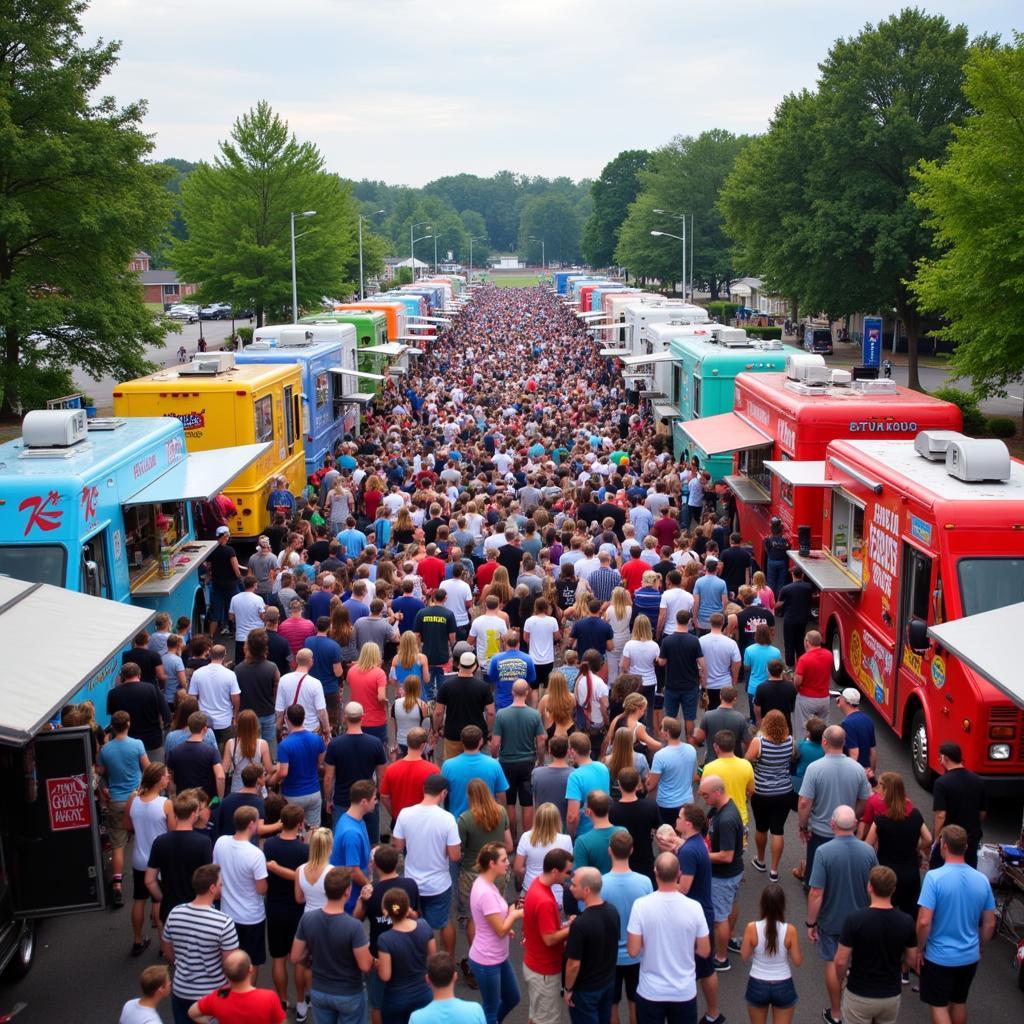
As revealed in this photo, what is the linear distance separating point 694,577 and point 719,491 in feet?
23.0

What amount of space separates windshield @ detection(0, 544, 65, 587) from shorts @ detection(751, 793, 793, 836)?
641 cm

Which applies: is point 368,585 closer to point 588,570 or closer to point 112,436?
point 588,570

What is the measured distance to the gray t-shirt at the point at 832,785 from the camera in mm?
8289

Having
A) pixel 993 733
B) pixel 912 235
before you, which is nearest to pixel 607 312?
pixel 912 235

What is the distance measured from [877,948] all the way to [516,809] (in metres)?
3.77

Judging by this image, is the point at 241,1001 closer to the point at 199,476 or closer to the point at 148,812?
the point at 148,812

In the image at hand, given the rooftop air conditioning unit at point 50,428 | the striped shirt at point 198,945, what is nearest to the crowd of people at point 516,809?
the striped shirt at point 198,945

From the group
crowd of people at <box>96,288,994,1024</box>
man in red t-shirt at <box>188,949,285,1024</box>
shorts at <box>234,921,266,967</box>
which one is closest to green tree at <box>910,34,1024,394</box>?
crowd of people at <box>96,288,994,1024</box>

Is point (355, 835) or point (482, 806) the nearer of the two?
point (355, 835)

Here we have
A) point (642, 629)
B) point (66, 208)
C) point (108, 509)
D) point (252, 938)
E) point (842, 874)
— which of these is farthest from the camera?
point (66, 208)

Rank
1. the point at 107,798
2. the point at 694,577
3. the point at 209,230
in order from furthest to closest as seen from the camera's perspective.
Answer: the point at 209,230 < the point at 694,577 < the point at 107,798

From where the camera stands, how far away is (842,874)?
725 cm

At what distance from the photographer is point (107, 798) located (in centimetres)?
902

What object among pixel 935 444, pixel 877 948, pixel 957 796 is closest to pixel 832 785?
pixel 957 796
